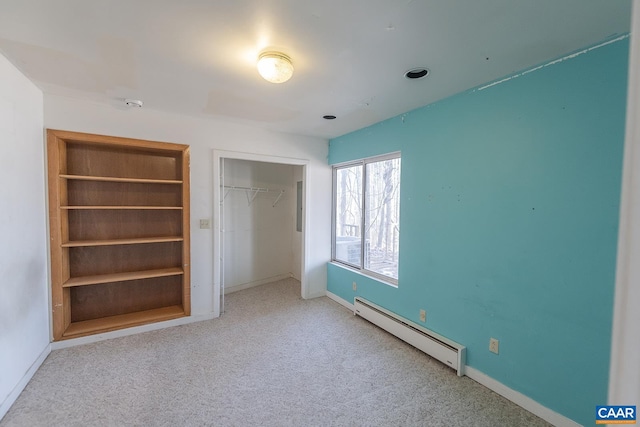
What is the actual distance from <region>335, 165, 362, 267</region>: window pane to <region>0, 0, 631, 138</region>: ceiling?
146 cm

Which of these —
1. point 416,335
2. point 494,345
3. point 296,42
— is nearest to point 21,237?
point 296,42

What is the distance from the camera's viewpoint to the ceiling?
1.36 metres

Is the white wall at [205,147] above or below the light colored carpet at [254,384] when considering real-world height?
above

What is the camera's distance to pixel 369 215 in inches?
138

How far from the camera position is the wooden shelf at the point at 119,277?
268 centimetres

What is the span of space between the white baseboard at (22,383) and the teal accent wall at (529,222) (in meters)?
3.16

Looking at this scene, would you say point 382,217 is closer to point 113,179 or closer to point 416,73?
point 416,73

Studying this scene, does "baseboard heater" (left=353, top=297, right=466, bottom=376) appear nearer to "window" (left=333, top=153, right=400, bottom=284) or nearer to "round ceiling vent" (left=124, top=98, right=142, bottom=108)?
"window" (left=333, top=153, right=400, bottom=284)

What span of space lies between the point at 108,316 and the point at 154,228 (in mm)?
1050

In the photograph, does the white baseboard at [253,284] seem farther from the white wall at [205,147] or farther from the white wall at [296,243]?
the white wall at [205,147]

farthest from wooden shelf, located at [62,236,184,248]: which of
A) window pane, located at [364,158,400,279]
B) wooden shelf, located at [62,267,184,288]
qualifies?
window pane, located at [364,158,400,279]

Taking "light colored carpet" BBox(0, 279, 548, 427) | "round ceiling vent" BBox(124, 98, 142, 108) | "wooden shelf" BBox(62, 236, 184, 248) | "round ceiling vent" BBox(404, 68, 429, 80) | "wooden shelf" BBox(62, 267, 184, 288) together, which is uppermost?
"round ceiling vent" BBox(404, 68, 429, 80)

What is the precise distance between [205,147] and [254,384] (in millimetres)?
2468

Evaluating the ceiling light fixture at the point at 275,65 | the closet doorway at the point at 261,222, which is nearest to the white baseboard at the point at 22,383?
the closet doorway at the point at 261,222
